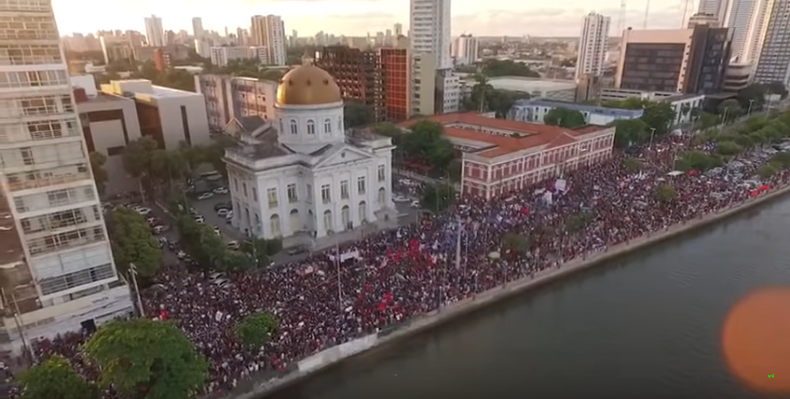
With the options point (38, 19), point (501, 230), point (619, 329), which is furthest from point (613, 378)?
point (38, 19)

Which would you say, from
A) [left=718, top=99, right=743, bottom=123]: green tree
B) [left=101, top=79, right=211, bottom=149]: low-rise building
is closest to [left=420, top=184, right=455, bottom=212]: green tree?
[left=101, top=79, right=211, bottom=149]: low-rise building

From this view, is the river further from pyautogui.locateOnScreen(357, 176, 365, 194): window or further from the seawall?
pyautogui.locateOnScreen(357, 176, 365, 194): window

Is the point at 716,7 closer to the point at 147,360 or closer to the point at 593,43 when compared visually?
the point at 593,43

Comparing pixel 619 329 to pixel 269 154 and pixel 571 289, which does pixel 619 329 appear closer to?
pixel 571 289

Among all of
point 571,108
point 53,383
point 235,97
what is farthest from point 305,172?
point 571,108

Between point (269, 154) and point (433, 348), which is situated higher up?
point (269, 154)

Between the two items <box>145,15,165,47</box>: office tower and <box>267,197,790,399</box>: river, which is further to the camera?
<box>145,15,165,47</box>: office tower
